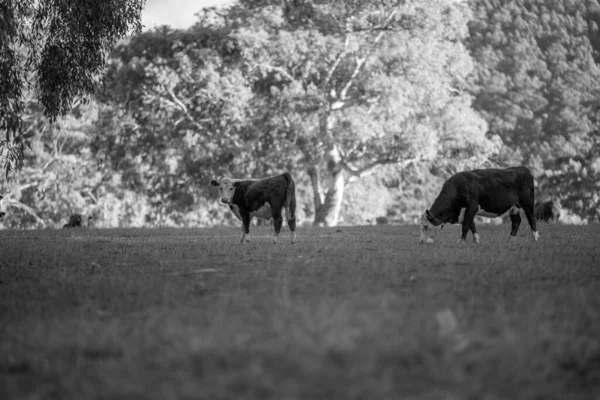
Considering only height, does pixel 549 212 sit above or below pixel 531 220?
above

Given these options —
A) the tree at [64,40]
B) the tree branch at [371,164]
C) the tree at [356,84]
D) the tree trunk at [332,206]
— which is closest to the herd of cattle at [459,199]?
the tree at [64,40]

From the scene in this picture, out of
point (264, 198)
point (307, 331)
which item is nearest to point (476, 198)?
point (264, 198)

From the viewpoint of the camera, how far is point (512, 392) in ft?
15.8

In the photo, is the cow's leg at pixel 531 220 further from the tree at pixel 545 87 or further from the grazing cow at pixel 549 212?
the tree at pixel 545 87

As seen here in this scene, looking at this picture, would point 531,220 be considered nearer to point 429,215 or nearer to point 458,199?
point 458,199

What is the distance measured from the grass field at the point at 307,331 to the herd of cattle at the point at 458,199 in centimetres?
468

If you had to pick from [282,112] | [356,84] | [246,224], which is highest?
[356,84]

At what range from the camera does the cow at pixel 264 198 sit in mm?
16391

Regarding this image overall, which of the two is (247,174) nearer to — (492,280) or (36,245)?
(36,245)

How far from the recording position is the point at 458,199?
627 inches

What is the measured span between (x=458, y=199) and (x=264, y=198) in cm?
396

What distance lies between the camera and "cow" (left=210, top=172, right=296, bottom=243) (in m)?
16.4

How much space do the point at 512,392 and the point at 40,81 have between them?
14.1 meters

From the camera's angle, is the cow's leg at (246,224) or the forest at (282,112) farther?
the forest at (282,112)
